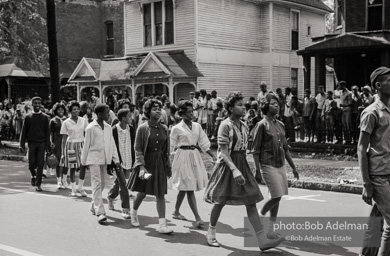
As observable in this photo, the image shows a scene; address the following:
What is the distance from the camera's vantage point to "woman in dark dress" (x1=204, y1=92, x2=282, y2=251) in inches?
263

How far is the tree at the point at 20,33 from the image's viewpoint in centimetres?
2325

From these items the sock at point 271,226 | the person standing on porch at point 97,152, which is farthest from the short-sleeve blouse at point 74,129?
the sock at point 271,226

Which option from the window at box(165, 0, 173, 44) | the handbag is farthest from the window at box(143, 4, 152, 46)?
the handbag

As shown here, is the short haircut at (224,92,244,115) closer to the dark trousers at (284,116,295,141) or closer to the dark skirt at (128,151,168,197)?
the dark skirt at (128,151,168,197)

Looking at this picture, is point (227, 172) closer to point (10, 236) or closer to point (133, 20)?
point (10, 236)

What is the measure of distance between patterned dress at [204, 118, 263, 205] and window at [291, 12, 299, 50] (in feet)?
82.8

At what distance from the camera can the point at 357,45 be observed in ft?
71.9

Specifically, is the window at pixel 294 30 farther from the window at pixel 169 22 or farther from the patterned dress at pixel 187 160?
the patterned dress at pixel 187 160

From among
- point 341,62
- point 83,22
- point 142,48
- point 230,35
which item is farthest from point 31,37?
point 341,62

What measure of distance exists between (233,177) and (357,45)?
1690 cm

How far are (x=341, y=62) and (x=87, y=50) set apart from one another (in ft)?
64.5

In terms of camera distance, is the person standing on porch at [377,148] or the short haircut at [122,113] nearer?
the person standing on porch at [377,148]

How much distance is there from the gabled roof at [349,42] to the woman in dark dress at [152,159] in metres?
15.9

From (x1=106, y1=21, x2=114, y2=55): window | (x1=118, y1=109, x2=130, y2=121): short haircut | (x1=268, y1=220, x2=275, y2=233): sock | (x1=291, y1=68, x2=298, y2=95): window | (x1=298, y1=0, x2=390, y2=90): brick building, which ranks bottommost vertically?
(x1=268, y1=220, x2=275, y2=233): sock
